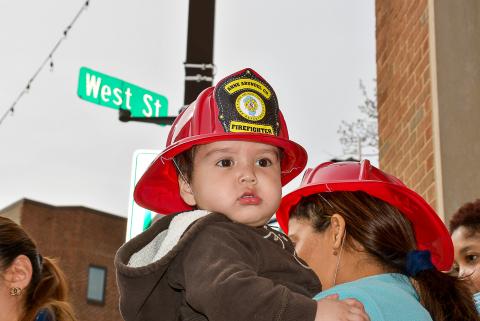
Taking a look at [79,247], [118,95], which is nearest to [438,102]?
[118,95]

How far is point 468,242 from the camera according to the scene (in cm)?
455

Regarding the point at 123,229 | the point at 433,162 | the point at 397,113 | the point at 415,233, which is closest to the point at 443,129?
the point at 433,162

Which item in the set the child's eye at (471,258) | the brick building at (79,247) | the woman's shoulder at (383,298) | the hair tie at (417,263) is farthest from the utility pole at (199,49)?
the brick building at (79,247)

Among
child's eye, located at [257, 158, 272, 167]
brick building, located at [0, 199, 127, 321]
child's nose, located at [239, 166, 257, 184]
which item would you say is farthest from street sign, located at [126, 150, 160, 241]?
brick building, located at [0, 199, 127, 321]

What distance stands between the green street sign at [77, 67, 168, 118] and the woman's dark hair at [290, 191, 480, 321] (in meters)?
6.05

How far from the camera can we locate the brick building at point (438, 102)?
20.6 feet

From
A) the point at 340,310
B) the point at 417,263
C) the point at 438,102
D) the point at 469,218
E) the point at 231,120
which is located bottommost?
the point at 340,310

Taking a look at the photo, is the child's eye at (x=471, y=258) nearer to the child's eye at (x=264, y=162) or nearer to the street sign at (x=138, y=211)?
the child's eye at (x=264, y=162)

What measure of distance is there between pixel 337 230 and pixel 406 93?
4.45 metres

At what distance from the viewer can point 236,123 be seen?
9.94 feet

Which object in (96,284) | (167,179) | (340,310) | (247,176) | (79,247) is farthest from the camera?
(96,284)

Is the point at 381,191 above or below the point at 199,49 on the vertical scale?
below

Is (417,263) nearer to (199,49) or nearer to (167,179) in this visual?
(167,179)

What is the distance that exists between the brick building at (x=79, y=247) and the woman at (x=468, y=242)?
32.1m
